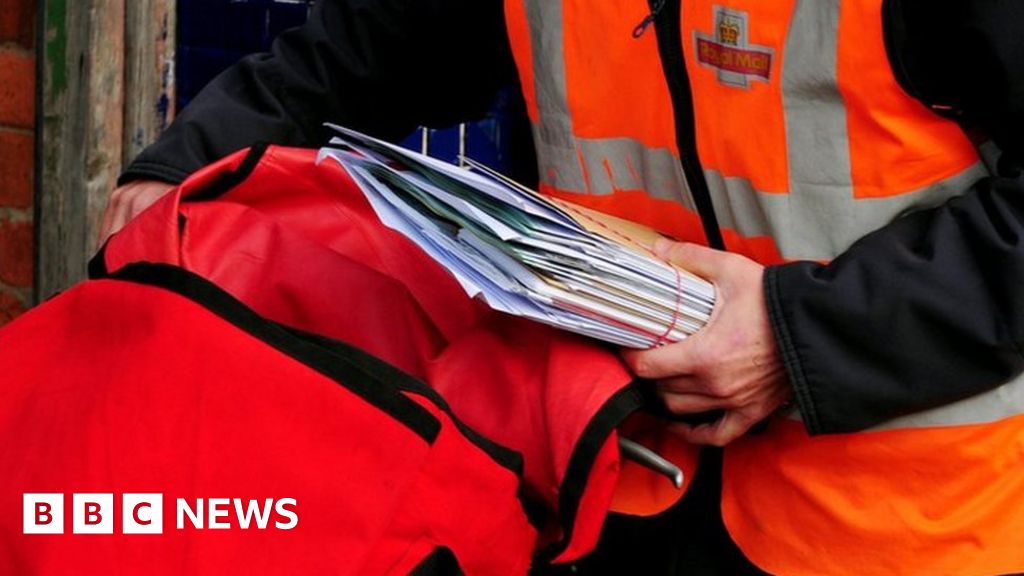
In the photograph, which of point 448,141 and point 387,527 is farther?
point 448,141

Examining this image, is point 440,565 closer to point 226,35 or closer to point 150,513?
point 150,513

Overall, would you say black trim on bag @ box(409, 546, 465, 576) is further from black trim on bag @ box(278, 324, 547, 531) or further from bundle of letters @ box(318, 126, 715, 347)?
bundle of letters @ box(318, 126, 715, 347)

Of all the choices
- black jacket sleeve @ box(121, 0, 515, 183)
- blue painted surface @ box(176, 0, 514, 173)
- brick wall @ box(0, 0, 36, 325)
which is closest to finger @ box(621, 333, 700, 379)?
black jacket sleeve @ box(121, 0, 515, 183)

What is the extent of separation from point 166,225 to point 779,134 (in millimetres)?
574

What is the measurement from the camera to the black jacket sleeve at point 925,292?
1209 mm

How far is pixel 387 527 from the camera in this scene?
1.06 meters

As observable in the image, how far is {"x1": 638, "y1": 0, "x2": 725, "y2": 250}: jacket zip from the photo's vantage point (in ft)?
4.48

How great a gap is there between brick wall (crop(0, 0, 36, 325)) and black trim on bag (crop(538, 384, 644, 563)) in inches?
62.5

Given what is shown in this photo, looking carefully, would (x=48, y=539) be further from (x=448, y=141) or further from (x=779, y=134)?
(x=448, y=141)

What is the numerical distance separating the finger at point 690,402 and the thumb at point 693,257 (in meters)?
0.11

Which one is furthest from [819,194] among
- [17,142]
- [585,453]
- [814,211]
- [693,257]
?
[17,142]

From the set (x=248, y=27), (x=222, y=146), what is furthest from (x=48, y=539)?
(x=248, y=27)

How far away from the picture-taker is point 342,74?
1.66 metres

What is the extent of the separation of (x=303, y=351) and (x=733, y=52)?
50 centimetres
